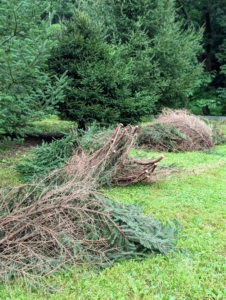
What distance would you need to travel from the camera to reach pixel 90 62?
9.03 metres

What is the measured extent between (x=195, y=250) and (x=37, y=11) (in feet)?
11.4

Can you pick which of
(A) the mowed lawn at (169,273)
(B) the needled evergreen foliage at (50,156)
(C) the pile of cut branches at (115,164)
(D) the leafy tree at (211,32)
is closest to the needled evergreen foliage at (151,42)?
(B) the needled evergreen foliage at (50,156)

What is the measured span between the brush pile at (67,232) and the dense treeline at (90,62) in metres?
1.62

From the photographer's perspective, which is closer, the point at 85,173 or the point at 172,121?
the point at 85,173

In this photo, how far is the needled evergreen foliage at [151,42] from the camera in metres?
12.1

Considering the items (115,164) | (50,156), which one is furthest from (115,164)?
(50,156)

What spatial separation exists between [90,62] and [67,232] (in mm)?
6588

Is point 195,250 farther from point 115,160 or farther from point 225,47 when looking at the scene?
point 225,47

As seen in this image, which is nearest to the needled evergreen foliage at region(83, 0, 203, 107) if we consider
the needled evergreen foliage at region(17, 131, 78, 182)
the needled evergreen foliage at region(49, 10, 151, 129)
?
the needled evergreen foliage at region(49, 10, 151, 129)

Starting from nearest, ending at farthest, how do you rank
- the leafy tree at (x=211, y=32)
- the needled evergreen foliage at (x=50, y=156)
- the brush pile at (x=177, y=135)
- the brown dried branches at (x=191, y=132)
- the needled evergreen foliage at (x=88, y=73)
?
the needled evergreen foliage at (x=50, y=156) < the brush pile at (x=177, y=135) < the brown dried branches at (x=191, y=132) < the needled evergreen foliage at (x=88, y=73) < the leafy tree at (x=211, y=32)

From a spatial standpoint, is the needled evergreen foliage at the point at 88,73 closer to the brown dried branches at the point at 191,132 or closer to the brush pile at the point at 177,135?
the brush pile at the point at 177,135

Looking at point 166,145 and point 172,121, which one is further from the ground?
point 172,121

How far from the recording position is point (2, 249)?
3.11 metres

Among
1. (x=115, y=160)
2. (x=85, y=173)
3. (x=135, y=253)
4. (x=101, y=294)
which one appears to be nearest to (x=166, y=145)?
(x=115, y=160)
